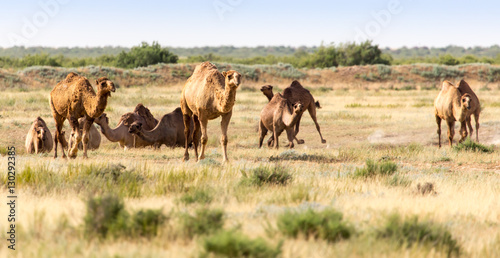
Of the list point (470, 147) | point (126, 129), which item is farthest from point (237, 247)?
point (126, 129)

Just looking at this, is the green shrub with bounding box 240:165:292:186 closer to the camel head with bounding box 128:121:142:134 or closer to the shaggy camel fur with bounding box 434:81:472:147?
the camel head with bounding box 128:121:142:134

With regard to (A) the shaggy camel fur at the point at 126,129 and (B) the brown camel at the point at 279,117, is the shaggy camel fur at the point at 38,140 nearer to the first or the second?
(A) the shaggy camel fur at the point at 126,129

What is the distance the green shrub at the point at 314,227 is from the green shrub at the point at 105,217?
1.60 meters

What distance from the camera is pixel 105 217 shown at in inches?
234

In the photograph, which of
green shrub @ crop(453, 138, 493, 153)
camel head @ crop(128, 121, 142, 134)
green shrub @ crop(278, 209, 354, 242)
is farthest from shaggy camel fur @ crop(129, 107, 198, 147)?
green shrub @ crop(278, 209, 354, 242)

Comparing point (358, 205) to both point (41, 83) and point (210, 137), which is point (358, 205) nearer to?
point (210, 137)

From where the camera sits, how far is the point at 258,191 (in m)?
8.27

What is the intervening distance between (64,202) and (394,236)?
405 cm

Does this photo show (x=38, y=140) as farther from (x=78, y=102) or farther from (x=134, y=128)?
(x=78, y=102)

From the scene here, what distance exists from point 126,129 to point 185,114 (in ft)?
14.2

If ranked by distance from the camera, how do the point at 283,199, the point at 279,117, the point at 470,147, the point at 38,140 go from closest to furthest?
1. the point at 283,199
2. the point at 470,147
3. the point at 38,140
4. the point at 279,117

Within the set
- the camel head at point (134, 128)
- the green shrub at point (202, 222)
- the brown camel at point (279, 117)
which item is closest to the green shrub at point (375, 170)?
the green shrub at point (202, 222)

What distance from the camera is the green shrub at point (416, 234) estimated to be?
567 centimetres

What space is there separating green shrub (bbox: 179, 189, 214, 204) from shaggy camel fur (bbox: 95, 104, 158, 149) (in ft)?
30.7
